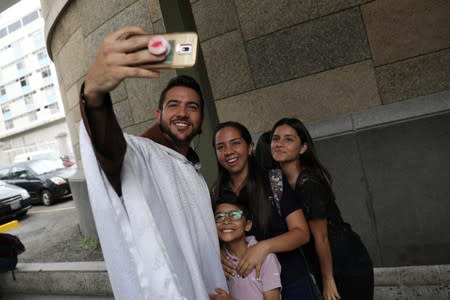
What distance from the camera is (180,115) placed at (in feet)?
5.83

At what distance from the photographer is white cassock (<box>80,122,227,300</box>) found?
4.41 ft

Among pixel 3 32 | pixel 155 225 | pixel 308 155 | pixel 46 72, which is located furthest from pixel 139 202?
pixel 3 32

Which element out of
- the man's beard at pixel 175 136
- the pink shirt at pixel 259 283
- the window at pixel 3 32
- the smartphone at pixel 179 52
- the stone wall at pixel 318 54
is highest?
the window at pixel 3 32

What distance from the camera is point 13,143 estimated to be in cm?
4900

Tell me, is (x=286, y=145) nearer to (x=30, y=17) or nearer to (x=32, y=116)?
(x=32, y=116)

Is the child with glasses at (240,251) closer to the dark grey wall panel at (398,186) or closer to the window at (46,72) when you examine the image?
the dark grey wall panel at (398,186)

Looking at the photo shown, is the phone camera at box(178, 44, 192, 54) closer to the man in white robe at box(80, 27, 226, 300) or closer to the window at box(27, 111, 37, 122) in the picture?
the man in white robe at box(80, 27, 226, 300)

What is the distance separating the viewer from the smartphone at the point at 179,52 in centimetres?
108

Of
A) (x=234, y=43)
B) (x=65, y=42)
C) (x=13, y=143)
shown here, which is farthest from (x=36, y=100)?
(x=234, y=43)

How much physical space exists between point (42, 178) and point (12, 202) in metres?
2.94

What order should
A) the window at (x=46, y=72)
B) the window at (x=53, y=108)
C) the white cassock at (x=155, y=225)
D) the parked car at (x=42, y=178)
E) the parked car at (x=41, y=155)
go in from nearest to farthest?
the white cassock at (x=155, y=225) < the parked car at (x=42, y=178) < the parked car at (x=41, y=155) < the window at (x=53, y=108) < the window at (x=46, y=72)

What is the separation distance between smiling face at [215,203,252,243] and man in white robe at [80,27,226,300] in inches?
9.7

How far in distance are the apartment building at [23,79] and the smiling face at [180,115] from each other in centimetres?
5025

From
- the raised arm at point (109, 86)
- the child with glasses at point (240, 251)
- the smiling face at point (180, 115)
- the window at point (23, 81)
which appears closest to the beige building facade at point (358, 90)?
the child with glasses at point (240, 251)
